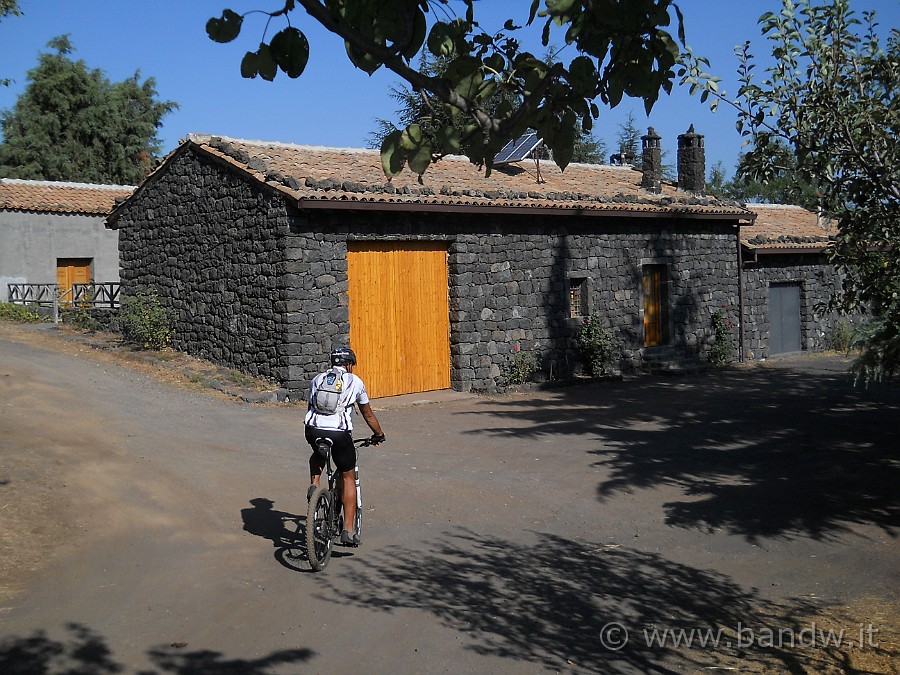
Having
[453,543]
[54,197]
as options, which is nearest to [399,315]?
[453,543]

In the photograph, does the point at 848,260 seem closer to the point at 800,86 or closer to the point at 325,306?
the point at 800,86

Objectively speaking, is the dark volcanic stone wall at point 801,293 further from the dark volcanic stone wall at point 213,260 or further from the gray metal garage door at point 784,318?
the dark volcanic stone wall at point 213,260

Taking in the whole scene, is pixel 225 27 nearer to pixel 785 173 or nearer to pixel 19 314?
pixel 785 173

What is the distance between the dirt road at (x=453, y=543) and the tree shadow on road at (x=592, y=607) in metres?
0.02

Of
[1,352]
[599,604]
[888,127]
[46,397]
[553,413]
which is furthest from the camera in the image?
[1,352]

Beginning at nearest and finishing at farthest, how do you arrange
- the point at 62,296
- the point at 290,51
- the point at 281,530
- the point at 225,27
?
the point at 225,27
the point at 290,51
the point at 281,530
the point at 62,296

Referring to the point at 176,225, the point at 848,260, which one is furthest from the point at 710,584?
the point at 176,225

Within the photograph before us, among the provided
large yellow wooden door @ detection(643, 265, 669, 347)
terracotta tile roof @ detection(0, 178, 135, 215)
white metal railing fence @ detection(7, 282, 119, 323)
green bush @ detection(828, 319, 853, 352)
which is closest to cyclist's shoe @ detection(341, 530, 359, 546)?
large yellow wooden door @ detection(643, 265, 669, 347)

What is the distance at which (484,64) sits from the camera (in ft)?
13.3

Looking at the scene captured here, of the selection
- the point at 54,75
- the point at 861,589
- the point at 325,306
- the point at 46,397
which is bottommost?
the point at 861,589

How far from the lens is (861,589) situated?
21.0ft

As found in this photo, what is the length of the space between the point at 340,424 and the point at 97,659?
250 cm

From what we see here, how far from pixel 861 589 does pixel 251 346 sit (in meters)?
10.6

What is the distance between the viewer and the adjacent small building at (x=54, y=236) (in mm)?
25156
